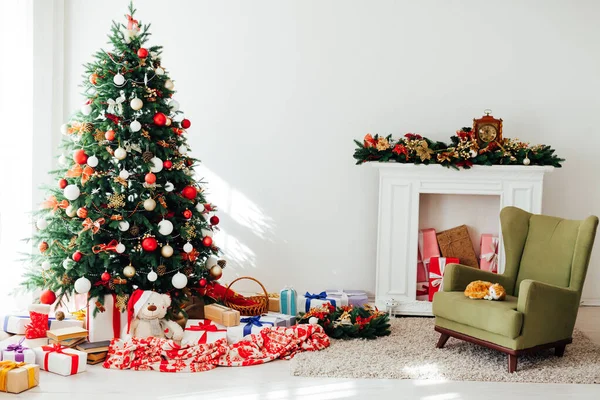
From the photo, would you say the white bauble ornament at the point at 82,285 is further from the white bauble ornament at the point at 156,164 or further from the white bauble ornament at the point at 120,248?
the white bauble ornament at the point at 156,164

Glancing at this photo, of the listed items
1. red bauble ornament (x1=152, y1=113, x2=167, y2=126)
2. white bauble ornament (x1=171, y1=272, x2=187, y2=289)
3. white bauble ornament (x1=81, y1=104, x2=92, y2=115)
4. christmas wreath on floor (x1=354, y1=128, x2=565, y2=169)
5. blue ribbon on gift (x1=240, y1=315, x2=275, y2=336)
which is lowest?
blue ribbon on gift (x1=240, y1=315, x2=275, y2=336)

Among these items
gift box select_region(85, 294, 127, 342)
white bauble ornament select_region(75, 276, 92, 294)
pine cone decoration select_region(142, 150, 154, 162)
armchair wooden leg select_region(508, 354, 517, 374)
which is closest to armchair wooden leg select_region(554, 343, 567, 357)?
armchair wooden leg select_region(508, 354, 517, 374)

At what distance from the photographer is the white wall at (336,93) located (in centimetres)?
581

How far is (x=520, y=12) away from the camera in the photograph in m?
5.79

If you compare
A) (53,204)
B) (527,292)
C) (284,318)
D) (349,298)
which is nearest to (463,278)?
(527,292)

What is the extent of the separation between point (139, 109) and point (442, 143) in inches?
99.2

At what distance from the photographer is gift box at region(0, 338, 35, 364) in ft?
12.2

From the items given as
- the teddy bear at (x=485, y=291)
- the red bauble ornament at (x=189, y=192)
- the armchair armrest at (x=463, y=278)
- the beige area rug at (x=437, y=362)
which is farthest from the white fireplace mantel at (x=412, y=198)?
the red bauble ornament at (x=189, y=192)

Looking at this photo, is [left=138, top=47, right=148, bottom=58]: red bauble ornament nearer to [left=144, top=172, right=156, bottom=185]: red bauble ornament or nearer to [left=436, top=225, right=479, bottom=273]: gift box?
[left=144, top=172, right=156, bottom=185]: red bauble ornament

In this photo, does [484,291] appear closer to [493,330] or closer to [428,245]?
[493,330]

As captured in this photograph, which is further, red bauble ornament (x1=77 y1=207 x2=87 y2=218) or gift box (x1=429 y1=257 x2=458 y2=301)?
gift box (x1=429 y1=257 x2=458 y2=301)

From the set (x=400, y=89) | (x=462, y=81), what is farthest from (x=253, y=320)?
(x=462, y=81)

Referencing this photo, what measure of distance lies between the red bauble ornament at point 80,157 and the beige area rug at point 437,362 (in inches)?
76.4

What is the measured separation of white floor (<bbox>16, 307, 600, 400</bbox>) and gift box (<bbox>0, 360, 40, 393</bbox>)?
0.04 m
